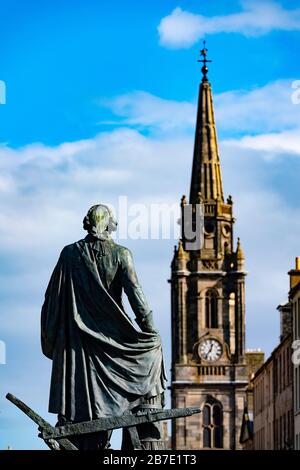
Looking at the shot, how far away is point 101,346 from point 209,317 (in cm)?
13066

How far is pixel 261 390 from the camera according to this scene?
105625 millimetres

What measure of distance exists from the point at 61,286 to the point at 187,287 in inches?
5150

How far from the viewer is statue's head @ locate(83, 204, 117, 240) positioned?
497 inches

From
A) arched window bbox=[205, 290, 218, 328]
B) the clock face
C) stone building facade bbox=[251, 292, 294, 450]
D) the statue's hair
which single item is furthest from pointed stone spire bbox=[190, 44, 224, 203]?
the statue's hair

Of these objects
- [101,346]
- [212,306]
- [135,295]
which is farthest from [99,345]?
[212,306]

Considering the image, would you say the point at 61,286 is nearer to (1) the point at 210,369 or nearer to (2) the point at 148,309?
(2) the point at 148,309

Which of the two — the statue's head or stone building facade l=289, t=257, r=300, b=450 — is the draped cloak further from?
stone building facade l=289, t=257, r=300, b=450

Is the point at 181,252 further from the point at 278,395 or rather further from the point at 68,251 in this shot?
the point at 68,251

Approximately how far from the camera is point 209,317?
5615 inches

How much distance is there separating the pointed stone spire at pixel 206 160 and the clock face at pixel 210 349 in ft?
42.3

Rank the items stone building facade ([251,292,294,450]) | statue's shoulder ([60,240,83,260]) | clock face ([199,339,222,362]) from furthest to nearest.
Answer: clock face ([199,339,222,362])
stone building facade ([251,292,294,450])
statue's shoulder ([60,240,83,260])

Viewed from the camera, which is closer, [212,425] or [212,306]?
[212,425]

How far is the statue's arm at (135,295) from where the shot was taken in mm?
12336
